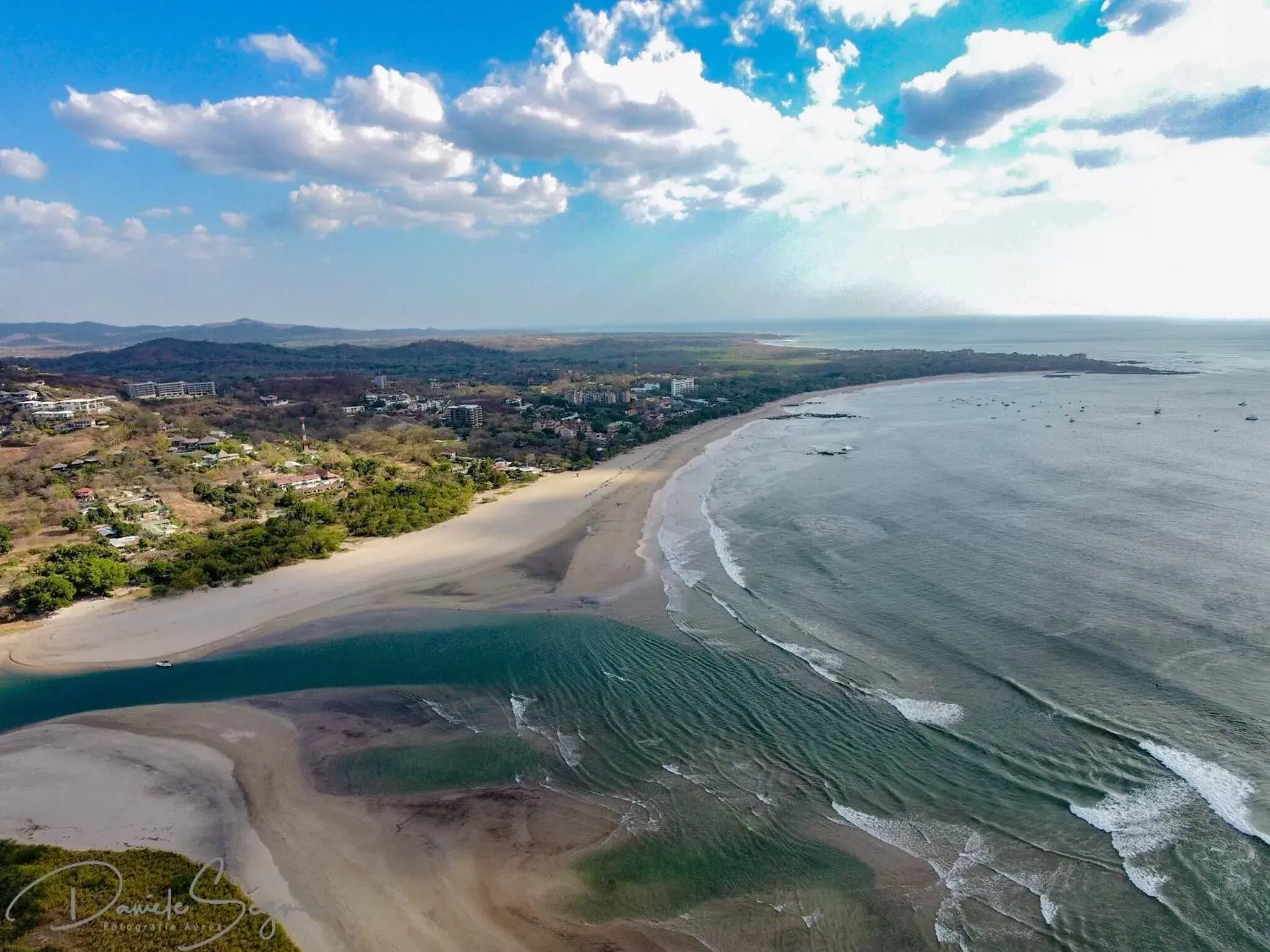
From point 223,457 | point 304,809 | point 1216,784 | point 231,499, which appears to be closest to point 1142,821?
point 1216,784

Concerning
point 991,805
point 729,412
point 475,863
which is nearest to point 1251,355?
point 729,412

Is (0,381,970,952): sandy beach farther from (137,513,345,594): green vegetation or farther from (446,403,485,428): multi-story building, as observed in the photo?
(446,403,485,428): multi-story building

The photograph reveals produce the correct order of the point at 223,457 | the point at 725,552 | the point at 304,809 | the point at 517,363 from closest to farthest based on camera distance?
the point at 304,809 → the point at 725,552 → the point at 223,457 → the point at 517,363

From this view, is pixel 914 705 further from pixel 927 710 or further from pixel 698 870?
pixel 698 870

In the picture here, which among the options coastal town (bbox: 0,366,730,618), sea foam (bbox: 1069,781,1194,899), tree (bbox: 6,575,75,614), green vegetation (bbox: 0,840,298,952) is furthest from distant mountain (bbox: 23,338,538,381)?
sea foam (bbox: 1069,781,1194,899)

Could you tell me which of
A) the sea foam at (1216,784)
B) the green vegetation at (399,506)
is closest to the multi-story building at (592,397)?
the green vegetation at (399,506)

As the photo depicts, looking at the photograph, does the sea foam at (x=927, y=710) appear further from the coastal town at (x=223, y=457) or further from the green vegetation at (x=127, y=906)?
the coastal town at (x=223, y=457)
